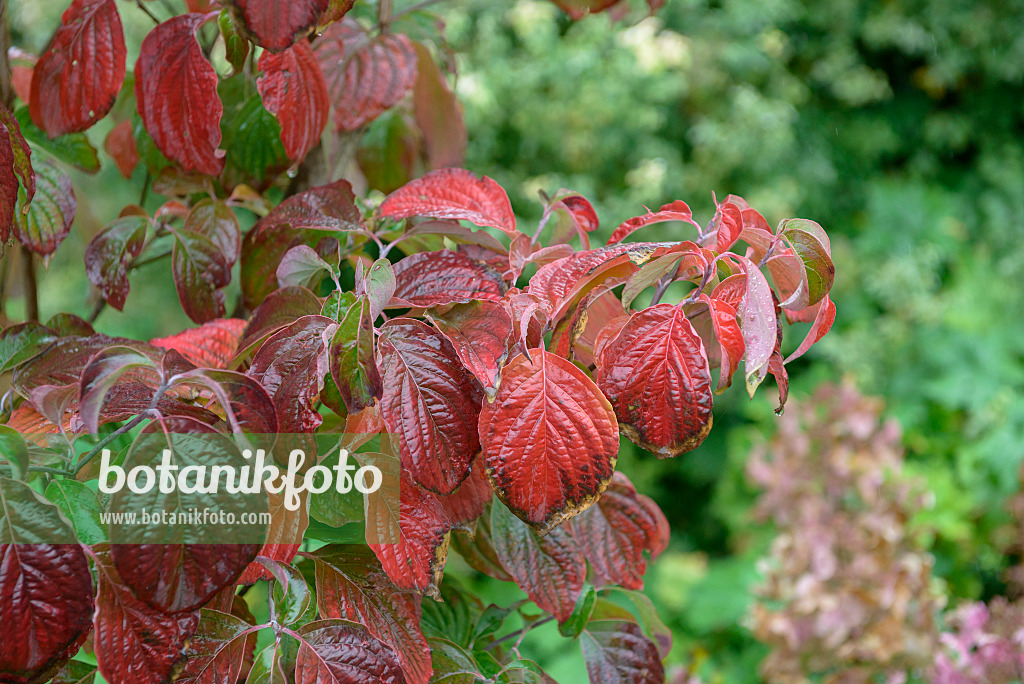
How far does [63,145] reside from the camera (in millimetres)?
478

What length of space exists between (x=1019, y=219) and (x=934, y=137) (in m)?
0.42

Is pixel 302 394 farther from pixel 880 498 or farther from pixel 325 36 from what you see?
pixel 880 498

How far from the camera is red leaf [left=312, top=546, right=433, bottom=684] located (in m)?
0.35

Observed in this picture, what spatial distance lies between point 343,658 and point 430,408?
0.11 metres

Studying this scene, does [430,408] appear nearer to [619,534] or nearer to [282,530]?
[282,530]

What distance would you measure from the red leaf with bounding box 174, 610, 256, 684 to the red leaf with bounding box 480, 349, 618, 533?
5.5 inches

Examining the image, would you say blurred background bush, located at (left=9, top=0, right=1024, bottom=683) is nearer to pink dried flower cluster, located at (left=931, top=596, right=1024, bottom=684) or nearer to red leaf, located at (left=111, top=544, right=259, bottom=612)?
pink dried flower cluster, located at (left=931, top=596, right=1024, bottom=684)

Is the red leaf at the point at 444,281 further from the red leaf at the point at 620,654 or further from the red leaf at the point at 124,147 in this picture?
the red leaf at the point at 124,147

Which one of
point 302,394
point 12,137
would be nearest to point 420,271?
point 302,394

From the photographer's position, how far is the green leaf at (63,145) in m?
0.47

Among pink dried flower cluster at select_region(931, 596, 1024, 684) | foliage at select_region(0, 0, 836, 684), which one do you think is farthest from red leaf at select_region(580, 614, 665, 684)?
pink dried flower cluster at select_region(931, 596, 1024, 684)

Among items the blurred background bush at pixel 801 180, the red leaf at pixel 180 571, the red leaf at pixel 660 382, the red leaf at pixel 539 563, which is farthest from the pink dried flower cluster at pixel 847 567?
the red leaf at pixel 180 571

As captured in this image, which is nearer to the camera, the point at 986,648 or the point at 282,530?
the point at 282,530

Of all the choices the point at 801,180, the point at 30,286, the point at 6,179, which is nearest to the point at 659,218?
the point at 6,179
